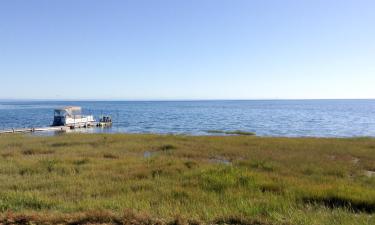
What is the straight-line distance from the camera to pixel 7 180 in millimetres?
13039

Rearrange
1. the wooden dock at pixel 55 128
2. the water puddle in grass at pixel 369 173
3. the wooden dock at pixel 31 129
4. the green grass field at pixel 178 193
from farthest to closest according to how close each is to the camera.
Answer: the wooden dock at pixel 55 128, the wooden dock at pixel 31 129, the water puddle in grass at pixel 369 173, the green grass field at pixel 178 193

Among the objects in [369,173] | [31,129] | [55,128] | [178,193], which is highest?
[178,193]

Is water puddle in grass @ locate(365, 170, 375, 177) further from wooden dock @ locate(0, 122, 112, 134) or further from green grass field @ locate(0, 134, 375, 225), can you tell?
wooden dock @ locate(0, 122, 112, 134)

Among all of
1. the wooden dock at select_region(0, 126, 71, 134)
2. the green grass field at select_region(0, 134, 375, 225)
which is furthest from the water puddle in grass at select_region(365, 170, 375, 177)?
the wooden dock at select_region(0, 126, 71, 134)

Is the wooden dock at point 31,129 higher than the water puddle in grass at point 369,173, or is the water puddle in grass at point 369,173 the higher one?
the water puddle in grass at point 369,173

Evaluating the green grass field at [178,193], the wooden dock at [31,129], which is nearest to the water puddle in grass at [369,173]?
the green grass field at [178,193]

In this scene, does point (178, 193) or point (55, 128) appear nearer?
point (178, 193)

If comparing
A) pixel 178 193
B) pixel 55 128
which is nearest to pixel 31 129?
pixel 55 128

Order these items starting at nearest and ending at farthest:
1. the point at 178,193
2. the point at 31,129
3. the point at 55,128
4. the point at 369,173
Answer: the point at 178,193 < the point at 369,173 < the point at 31,129 < the point at 55,128

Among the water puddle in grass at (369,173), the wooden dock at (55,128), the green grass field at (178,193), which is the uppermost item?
the green grass field at (178,193)

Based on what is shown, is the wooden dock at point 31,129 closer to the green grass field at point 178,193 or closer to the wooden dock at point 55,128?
the wooden dock at point 55,128

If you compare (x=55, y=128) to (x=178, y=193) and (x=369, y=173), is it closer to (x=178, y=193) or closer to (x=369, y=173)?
(x=369, y=173)

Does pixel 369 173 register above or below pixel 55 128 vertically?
above

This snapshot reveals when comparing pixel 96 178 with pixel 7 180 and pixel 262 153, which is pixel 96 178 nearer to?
pixel 7 180
